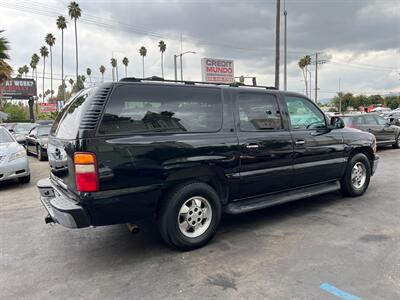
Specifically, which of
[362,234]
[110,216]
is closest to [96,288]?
[110,216]

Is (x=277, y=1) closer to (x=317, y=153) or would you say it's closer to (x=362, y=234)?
(x=317, y=153)

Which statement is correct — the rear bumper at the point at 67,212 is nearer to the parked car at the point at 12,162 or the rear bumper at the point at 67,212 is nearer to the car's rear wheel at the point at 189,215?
the car's rear wheel at the point at 189,215

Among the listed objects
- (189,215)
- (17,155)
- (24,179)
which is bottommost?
(24,179)

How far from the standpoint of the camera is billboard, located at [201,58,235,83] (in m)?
20.0

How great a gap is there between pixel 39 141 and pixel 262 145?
33.6 feet

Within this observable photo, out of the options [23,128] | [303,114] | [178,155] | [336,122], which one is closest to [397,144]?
[336,122]

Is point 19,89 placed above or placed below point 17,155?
above

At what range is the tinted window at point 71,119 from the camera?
358 centimetres

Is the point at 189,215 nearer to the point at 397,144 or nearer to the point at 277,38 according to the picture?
the point at 397,144

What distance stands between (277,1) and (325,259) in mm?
14891

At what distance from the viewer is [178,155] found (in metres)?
3.78

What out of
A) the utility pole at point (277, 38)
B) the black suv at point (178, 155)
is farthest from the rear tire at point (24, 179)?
the utility pole at point (277, 38)

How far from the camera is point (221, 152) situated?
4113 millimetres

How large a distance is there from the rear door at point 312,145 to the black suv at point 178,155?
0.02 meters
